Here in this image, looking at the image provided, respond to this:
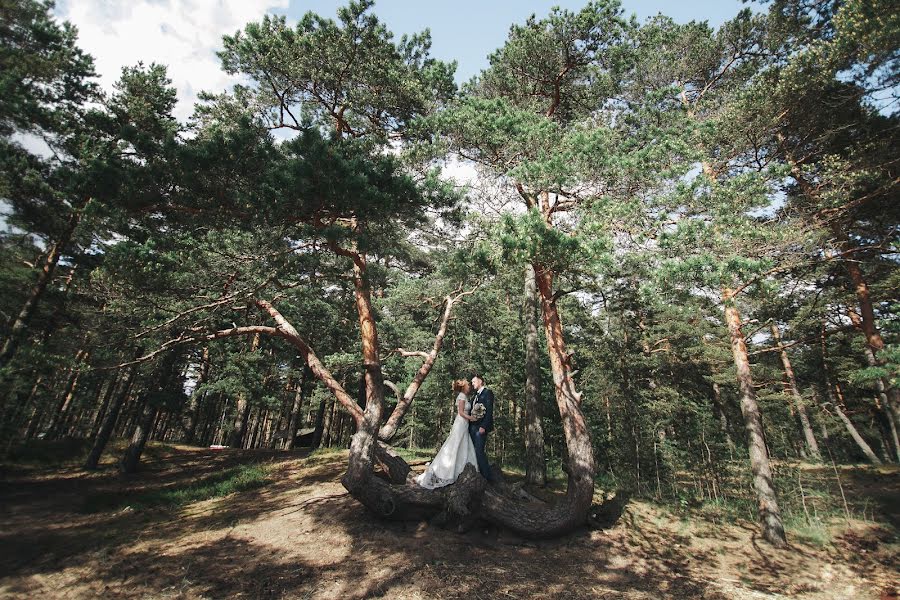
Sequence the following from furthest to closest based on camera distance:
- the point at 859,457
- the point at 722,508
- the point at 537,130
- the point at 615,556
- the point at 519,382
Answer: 1. the point at 859,457
2. the point at 519,382
3. the point at 722,508
4. the point at 537,130
5. the point at 615,556

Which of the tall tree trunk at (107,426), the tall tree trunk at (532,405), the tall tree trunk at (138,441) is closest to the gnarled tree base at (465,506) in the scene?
the tall tree trunk at (532,405)

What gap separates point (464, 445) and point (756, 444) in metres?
6.08

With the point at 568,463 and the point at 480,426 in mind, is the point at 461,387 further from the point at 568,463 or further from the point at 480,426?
the point at 568,463

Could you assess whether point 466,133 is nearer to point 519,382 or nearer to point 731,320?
point 731,320

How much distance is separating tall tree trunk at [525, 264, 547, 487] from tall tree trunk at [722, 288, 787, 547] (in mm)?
4185

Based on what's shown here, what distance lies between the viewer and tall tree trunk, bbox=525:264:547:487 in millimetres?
9047

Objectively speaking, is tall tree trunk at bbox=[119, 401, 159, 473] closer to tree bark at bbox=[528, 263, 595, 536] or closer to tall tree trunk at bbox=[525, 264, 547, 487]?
tall tree trunk at bbox=[525, 264, 547, 487]

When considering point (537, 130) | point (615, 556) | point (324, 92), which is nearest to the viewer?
point (615, 556)

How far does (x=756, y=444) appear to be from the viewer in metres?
7.55

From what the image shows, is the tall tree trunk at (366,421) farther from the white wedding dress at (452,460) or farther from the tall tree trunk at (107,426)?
the tall tree trunk at (107,426)

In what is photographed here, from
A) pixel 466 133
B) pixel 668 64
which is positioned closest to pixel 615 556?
pixel 466 133

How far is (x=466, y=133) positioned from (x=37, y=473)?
57.8ft

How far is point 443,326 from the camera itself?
840 centimetres

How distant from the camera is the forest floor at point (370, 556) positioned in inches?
179
